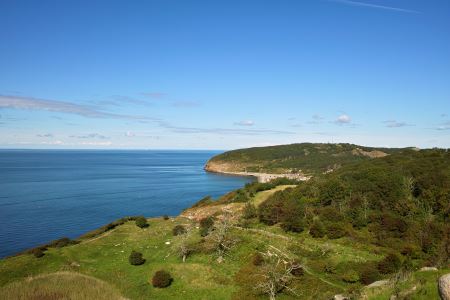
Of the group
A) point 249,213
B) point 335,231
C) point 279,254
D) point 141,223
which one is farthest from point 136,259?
point 249,213

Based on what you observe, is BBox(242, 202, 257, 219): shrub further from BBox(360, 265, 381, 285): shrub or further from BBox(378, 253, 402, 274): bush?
BBox(360, 265, 381, 285): shrub

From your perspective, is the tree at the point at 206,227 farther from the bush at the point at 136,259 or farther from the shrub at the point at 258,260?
the bush at the point at 136,259

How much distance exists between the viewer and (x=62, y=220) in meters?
86.2

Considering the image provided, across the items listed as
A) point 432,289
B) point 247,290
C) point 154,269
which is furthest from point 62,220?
point 432,289

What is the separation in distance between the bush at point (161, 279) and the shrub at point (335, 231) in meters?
23.5

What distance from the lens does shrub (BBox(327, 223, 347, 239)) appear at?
4885cm

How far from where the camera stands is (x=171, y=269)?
130 ft

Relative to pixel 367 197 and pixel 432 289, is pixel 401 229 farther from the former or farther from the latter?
pixel 432 289

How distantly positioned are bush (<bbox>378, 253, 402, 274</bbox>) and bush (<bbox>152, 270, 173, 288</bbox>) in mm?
20970

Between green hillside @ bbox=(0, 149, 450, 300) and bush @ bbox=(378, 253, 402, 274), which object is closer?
green hillside @ bbox=(0, 149, 450, 300)

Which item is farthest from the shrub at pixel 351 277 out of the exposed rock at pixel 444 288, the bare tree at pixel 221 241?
the exposed rock at pixel 444 288

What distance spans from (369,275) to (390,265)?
8.96 ft

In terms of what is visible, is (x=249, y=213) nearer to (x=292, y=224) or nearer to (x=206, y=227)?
(x=206, y=227)

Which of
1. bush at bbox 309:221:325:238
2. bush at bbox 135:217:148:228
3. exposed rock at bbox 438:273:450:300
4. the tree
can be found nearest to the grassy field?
bush at bbox 309:221:325:238
